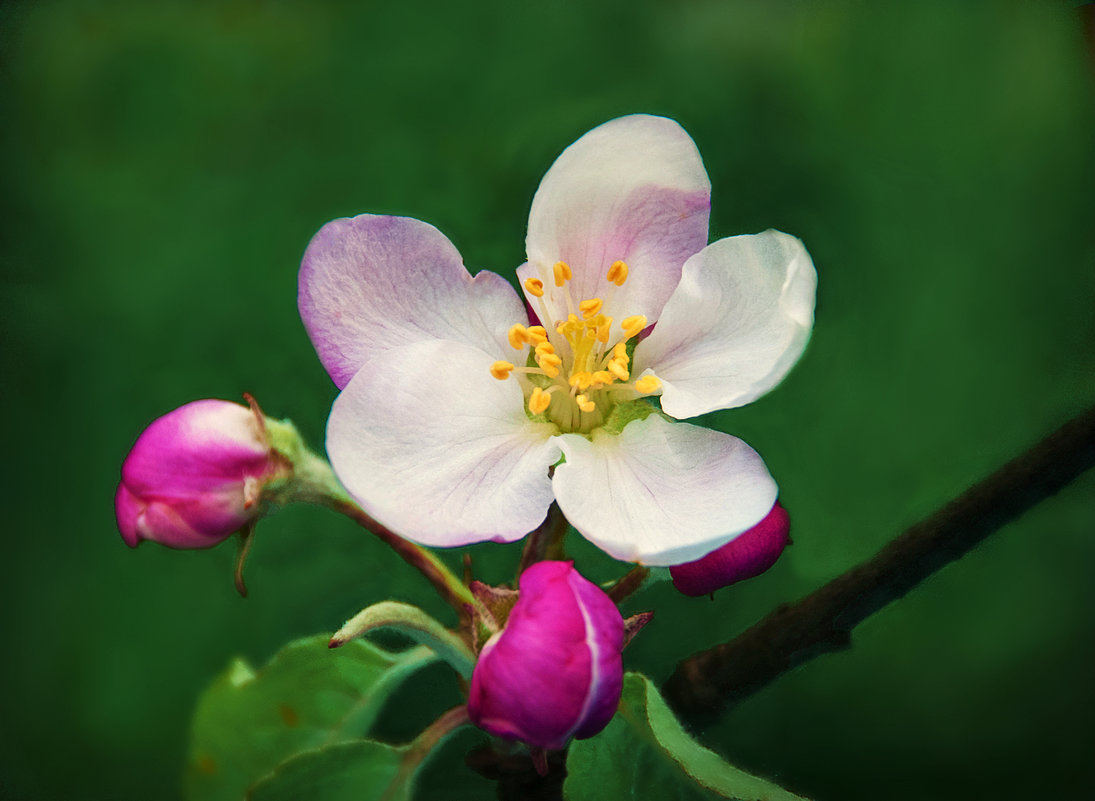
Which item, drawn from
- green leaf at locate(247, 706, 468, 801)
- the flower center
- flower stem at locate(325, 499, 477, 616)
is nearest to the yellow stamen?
the flower center

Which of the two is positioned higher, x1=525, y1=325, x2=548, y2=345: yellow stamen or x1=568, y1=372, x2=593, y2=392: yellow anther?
x1=525, y1=325, x2=548, y2=345: yellow stamen

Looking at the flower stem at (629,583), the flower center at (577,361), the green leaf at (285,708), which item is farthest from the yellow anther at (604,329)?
the green leaf at (285,708)

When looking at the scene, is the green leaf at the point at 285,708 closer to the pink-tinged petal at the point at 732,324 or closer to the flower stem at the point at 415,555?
the flower stem at the point at 415,555

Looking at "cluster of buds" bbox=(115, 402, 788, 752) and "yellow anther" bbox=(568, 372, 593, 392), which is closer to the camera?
"cluster of buds" bbox=(115, 402, 788, 752)

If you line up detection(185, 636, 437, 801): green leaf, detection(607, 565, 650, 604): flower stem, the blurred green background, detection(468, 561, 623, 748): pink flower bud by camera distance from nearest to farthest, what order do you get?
detection(468, 561, 623, 748): pink flower bud, detection(607, 565, 650, 604): flower stem, detection(185, 636, 437, 801): green leaf, the blurred green background

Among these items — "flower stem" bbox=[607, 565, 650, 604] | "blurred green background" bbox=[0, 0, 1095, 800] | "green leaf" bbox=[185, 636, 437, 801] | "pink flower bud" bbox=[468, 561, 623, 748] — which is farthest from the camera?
"blurred green background" bbox=[0, 0, 1095, 800]

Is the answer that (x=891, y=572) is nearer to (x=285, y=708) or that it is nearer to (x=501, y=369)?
(x=501, y=369)

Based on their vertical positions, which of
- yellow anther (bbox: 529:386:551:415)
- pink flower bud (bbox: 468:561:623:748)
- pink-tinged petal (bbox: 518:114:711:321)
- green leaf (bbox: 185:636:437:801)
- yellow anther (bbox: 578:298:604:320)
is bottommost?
green leaf (bbox: 185:636:437:801)

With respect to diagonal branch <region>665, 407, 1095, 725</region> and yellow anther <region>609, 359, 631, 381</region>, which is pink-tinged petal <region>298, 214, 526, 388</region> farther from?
diagonal branch <region>665, 407, 1095, 725</region>
